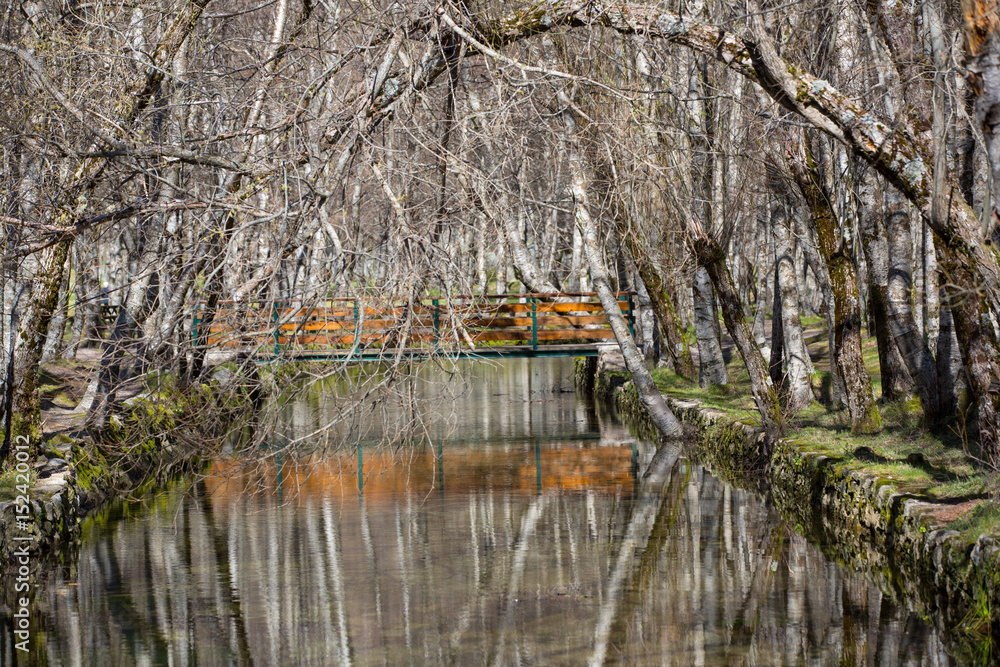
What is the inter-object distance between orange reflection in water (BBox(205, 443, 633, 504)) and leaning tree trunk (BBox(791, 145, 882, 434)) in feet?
10.6

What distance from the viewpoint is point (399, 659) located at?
24.7 ft

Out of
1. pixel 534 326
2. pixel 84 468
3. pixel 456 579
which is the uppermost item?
pixel 534 326

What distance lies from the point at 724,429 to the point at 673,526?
14.8ft

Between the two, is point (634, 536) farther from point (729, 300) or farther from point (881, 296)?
point (729, 300)

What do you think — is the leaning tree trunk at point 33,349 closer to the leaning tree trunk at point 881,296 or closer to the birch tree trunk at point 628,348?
the birch tree trunk at point 628,348

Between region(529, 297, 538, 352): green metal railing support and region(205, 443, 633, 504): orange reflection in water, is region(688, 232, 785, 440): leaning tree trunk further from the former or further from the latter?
region(529, 297, 538, 352): green metal railing support

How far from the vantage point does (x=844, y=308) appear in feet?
43.7

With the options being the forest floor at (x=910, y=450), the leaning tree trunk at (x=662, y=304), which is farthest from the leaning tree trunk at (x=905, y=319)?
the leaning tree trunk at (x=662, y=304)

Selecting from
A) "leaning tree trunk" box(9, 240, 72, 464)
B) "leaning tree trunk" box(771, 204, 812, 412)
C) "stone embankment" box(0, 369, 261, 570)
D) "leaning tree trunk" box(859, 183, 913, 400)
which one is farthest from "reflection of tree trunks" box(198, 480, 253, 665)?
"leaning tree trunk" box(771, 204, 812, 412)

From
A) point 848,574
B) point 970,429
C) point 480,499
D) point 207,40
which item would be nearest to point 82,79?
point 207,40

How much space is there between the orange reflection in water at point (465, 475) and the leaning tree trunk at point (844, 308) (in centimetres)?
322

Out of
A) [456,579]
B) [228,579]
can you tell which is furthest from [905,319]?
[228,579]

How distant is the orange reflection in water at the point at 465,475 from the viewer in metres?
14.5

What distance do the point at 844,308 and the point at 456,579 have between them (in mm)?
6526
